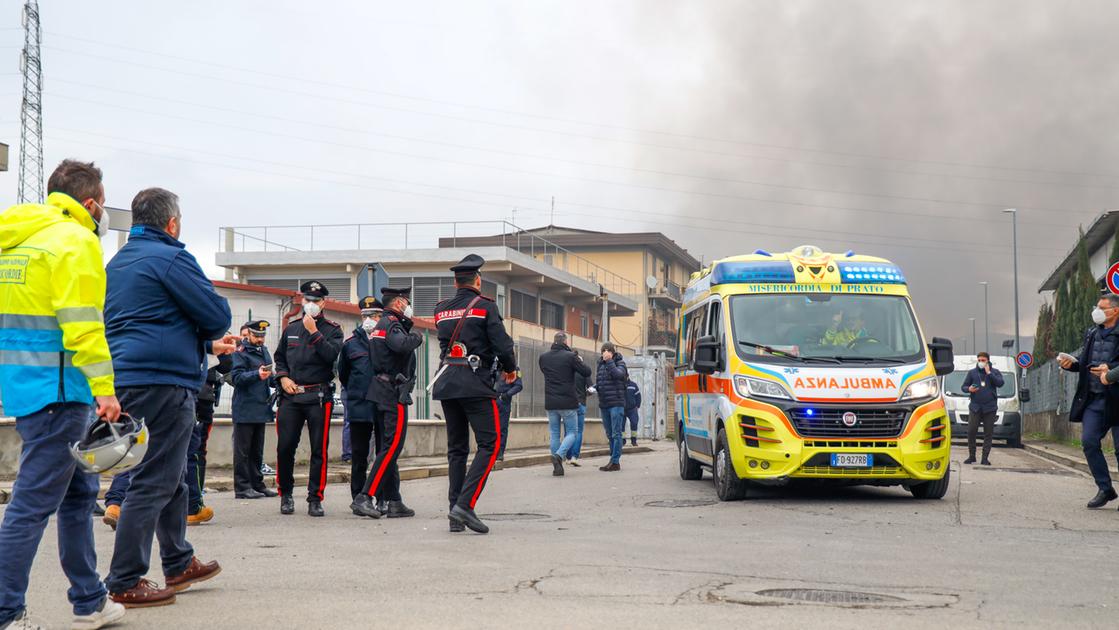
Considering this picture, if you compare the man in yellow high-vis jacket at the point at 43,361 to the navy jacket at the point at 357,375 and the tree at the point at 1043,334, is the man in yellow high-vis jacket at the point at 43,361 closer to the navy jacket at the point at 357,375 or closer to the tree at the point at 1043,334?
the navy jacket at the point at 357,375

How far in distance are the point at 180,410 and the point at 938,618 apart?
3.79m

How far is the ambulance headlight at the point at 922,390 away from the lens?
1177cm

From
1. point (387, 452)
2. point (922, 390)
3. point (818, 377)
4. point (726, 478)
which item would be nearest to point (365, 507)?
point (387, 452)

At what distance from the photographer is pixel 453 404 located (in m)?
9.45

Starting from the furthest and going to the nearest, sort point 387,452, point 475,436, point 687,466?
point 687,466
point 387,452
point 475,436

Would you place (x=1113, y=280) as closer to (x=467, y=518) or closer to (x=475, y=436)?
(x=475, y=436)

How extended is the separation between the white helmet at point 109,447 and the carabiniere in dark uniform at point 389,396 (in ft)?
17.7

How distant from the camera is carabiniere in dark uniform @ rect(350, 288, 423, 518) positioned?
34.7ft

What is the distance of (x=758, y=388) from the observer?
39.0 feet

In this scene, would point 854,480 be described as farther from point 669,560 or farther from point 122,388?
point 122,388

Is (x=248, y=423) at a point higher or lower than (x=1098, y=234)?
lower

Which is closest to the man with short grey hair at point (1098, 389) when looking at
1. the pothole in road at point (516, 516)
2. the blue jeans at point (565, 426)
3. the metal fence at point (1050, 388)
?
the pothole in road at point (516, 516)

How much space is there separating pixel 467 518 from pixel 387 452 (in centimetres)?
165

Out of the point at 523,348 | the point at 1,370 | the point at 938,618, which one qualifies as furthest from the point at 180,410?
the point at 523,348
